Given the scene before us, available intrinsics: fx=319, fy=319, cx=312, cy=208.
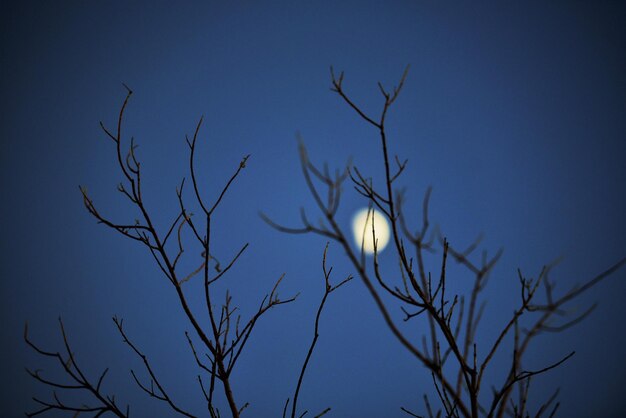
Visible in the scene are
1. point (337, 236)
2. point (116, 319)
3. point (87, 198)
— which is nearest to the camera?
point (337, 236)

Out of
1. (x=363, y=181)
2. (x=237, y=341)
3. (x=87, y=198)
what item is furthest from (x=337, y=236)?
(x=87, y=198)

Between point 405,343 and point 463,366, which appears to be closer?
point 405,343

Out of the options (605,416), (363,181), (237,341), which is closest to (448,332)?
(363,181)

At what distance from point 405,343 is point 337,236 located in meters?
0.40

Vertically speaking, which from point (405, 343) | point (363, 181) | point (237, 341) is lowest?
point (405, 343)

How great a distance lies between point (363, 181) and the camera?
5.25 feet

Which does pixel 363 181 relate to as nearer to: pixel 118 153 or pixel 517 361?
pixel 517 361

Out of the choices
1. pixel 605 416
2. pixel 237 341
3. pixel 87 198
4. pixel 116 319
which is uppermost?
pixel 605 416

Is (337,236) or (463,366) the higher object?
(337,236)

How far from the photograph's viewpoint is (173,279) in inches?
74.0

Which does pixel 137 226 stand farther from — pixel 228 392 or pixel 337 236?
pixel 337 236

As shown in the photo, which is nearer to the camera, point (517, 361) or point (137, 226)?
point (517, 361)

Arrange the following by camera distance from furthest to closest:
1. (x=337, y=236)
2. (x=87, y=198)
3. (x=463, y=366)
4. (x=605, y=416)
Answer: (x=605, y=416) → (x=87, y=198) → (x=463, y=366) → (x=337, y=236)

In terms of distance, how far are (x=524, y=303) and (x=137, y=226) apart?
203cm
